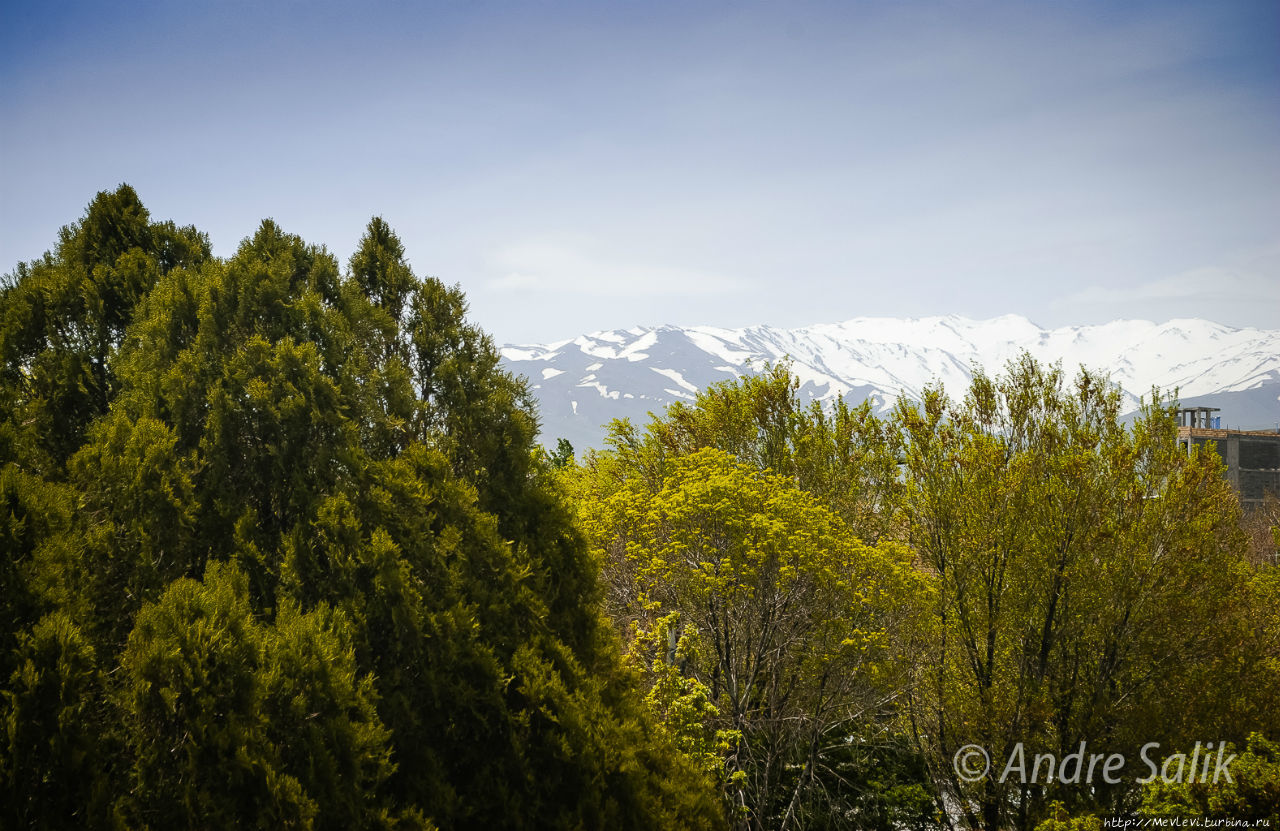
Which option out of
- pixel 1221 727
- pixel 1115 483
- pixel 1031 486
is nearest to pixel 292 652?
pixel 1031 486

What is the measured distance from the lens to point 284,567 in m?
7.69

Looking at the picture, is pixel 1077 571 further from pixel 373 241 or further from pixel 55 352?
pixel 55 352

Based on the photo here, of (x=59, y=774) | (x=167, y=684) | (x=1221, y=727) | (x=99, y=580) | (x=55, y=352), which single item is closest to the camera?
(x=59, y=774)

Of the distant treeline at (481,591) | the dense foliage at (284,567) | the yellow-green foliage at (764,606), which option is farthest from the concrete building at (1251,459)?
the dense foliage at (284,567)

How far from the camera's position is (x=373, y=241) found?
11.0 m

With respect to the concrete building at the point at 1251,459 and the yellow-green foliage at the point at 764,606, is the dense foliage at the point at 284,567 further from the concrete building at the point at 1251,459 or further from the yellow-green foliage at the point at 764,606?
the concrete building at the point at 1251,459

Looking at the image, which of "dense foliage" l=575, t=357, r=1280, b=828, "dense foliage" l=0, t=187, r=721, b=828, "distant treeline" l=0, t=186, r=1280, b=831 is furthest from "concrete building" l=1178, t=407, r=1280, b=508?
"dense foliage" l=0, t=187, r=721, b=828

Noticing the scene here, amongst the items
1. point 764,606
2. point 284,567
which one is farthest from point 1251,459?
point 284,567

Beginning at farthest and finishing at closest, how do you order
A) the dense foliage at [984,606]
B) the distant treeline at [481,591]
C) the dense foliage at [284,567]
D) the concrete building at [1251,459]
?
1. the concrete building at [1251,459]
2. the dense foliage at [984,606]
3. the distant treeline at [481,591]
4. the dense foliage at [284,567]

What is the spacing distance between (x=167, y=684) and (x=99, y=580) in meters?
1.87

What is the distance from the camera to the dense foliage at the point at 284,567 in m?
5.89

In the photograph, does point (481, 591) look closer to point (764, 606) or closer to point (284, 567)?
point (284, 567)

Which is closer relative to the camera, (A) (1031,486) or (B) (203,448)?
(B) (203,448)

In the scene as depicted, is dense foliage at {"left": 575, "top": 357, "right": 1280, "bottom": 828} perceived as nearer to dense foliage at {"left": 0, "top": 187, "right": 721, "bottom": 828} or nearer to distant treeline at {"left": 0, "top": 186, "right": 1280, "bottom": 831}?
distant treeline at {"left": 0, "top": 186, "right": 1280, "bottom": 831}
